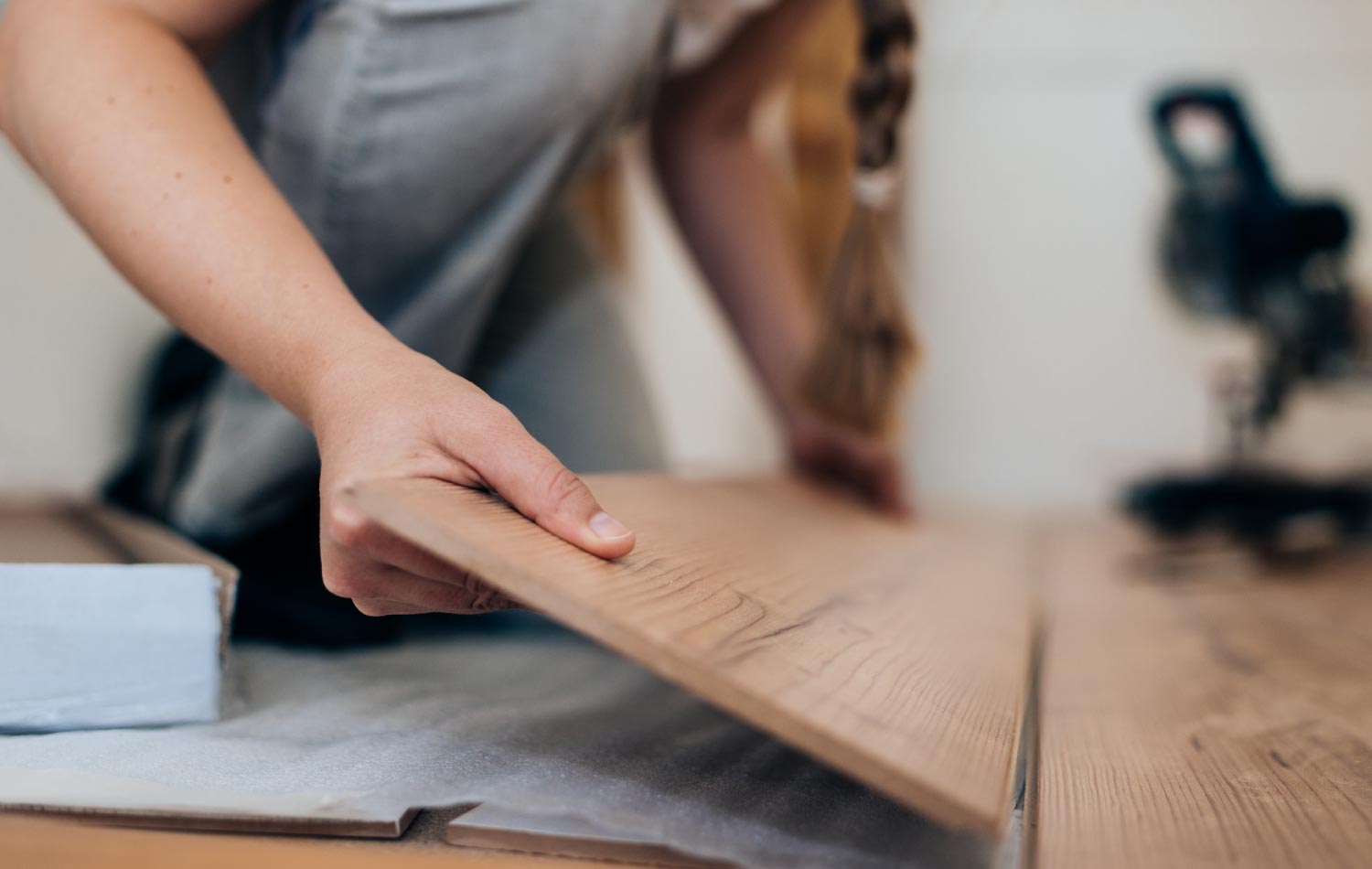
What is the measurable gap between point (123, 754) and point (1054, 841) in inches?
14.5

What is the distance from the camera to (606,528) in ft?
1.28

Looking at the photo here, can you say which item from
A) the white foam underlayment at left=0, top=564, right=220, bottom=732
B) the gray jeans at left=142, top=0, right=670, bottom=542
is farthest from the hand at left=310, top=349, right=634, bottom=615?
the gray jeans at left=142, top=0, right=670, bottom=542

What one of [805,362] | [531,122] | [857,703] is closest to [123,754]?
[857,703]

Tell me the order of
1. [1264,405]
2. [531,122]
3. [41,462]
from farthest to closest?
[1264,405], [41,462], [531,122]

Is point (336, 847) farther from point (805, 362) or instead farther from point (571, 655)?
point (805, 362)

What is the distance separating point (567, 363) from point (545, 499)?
22.4 inches

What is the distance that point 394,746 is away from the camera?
1.48 ft

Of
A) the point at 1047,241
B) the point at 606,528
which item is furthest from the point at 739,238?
the point at 1047,241

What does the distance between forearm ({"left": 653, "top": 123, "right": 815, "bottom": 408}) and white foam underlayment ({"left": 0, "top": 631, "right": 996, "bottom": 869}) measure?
1.91 ft

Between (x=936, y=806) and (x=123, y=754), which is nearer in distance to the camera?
(x=936, y=806)

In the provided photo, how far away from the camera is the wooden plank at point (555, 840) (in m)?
0.35

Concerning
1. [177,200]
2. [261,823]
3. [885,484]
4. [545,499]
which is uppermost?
[177,200]

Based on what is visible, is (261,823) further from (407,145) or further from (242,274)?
(407,145)

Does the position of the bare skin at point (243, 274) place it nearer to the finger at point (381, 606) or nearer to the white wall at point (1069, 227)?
the finger at point (381, 606)
